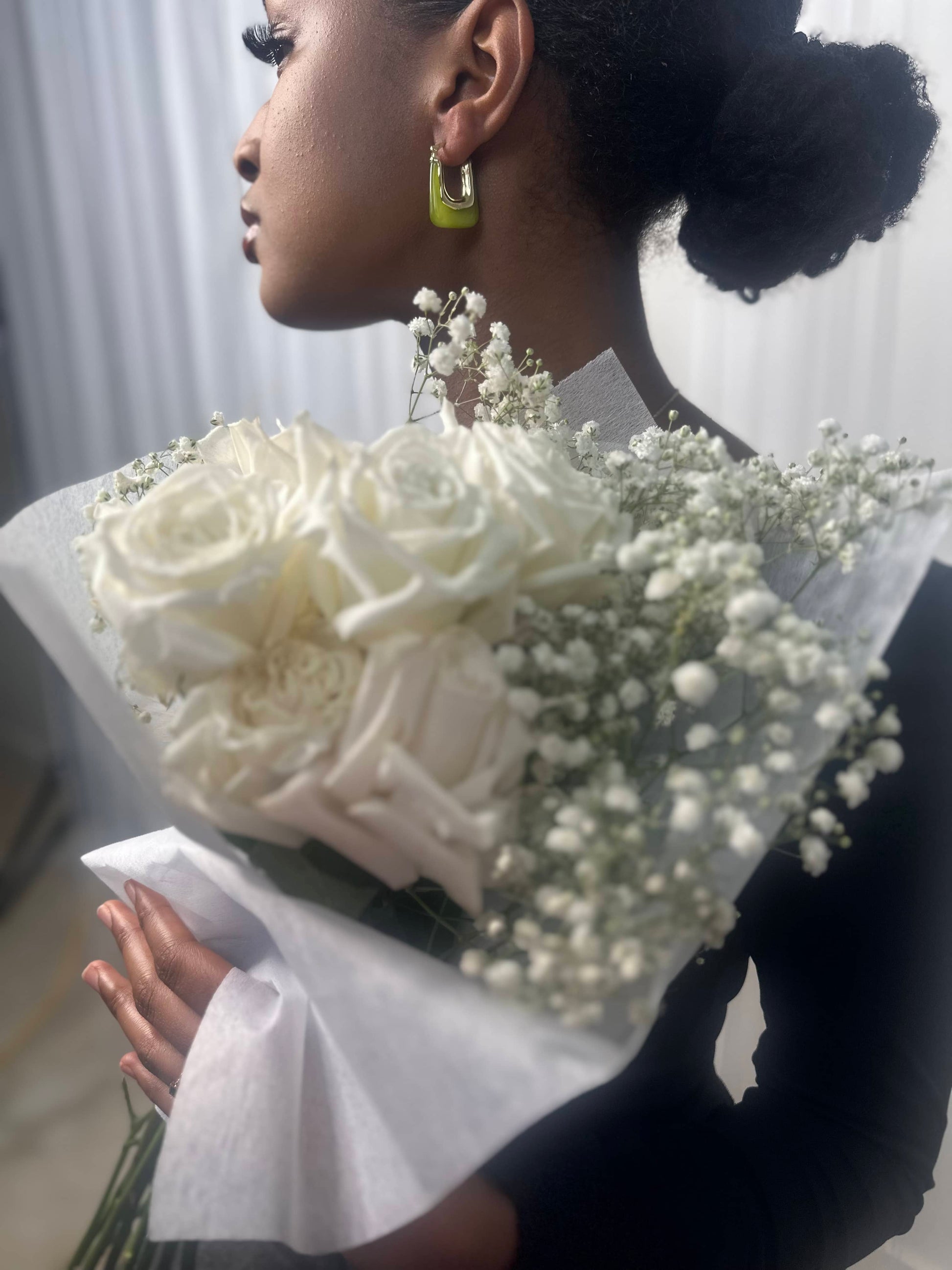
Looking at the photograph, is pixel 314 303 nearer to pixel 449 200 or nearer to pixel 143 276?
pixel 449 200

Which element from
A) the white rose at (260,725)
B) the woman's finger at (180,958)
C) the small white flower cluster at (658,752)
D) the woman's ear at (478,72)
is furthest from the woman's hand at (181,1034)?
the woman's ear at (478,72)

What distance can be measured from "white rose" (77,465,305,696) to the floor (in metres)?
1.55

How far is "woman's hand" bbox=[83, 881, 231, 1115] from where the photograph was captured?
63 centimetres

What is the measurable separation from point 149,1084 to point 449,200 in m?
0.76

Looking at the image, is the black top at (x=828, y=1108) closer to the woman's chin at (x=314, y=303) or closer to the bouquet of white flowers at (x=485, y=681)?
the bouquet of white flowers at (x=485, y=681)

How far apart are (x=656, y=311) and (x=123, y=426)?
4.98ft

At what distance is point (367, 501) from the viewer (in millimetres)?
371

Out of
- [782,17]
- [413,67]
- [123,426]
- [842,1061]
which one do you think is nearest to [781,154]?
[782,17]

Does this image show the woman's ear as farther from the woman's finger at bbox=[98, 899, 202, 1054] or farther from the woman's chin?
the woman's finger at bbox=[98, 899, 202, 1054]

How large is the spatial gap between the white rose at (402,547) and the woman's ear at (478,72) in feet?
1.50

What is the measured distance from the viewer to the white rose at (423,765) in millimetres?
344

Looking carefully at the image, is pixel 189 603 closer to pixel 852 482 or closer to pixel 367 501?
pixel 367 501

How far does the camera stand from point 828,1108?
61 centimetres

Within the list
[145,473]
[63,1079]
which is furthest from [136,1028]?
[63,1079]
